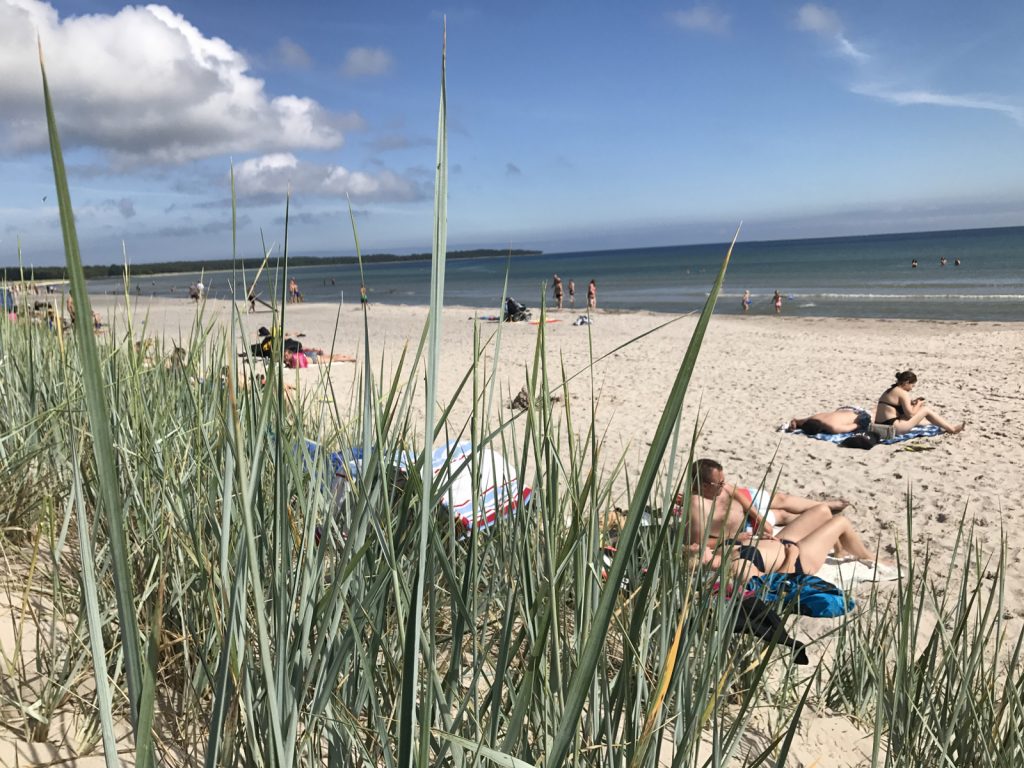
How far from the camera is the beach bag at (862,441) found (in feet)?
23.0

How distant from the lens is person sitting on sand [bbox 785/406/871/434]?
739cm

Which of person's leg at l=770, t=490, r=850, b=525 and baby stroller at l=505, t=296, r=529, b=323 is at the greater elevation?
baby stroller at l=505, t=296, r=529, b=323

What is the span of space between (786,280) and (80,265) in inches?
1644

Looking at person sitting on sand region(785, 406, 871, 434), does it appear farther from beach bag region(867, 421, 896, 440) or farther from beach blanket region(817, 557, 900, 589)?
beach blanket region(817, 557, 900, 589)

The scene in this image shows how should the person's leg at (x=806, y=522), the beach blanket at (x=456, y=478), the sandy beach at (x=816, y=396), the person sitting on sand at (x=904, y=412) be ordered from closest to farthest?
the beach blanket at (x=456, y=478) < the person's leg at (x=806, y=522) < the sandy beach at (x=816, y=396) < the person sitting on sand at (x=904, y=412)

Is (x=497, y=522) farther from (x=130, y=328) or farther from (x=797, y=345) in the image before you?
(x=797, y=345)

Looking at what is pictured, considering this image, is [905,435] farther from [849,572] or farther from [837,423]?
[849,572]

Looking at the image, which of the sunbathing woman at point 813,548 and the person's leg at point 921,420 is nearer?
the sunbathing woman at point 813,548

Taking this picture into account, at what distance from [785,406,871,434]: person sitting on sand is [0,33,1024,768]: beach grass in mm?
5426

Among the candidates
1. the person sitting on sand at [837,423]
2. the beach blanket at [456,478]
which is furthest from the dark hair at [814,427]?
the beach blanket at [456,478]

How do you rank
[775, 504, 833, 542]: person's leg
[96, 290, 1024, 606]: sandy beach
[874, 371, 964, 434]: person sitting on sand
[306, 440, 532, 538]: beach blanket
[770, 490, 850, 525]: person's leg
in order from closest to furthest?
1. [306, 440, 532, 538]: beach blanket
2. [775, 504, 833, 542]: person's leg
3. [770, 490, 850, 525]: person's leg
4. [96, 290, 1024, 606]: sandy beach
5. [874, 371, 964, 434]: person sitting on sand

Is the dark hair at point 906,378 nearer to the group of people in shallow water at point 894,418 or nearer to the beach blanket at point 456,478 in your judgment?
the group of people in shallow water at point 894,418

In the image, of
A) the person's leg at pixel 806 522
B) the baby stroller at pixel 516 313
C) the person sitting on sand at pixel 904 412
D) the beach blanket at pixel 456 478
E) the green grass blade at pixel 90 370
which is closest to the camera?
the green grass blade at pixel 90 370

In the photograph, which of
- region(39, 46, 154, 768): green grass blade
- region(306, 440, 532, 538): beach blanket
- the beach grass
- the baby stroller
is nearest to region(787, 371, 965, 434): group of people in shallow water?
region(306, 440, 532, 538): beach blanket
